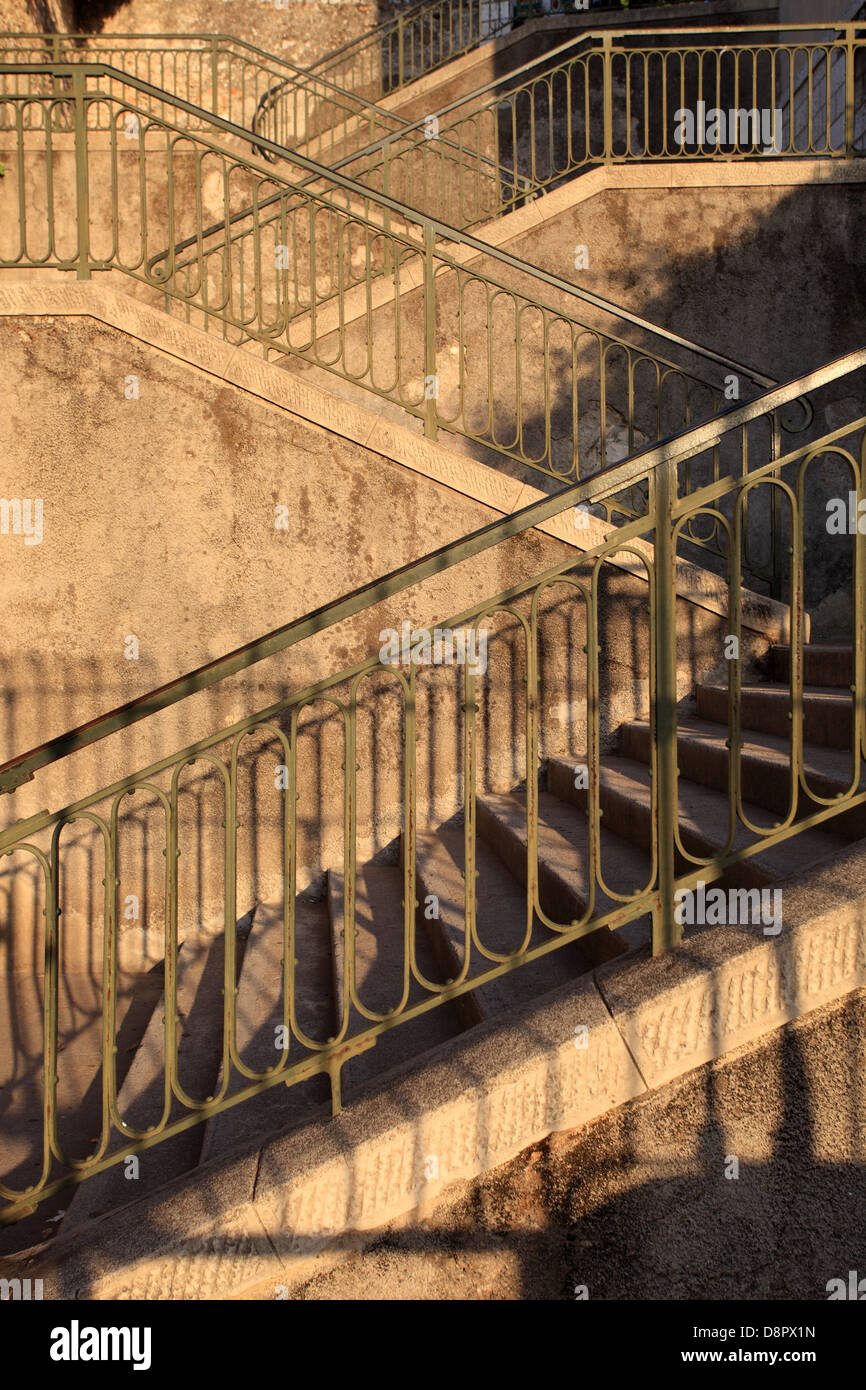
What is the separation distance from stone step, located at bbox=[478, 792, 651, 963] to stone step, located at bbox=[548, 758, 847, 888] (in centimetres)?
10

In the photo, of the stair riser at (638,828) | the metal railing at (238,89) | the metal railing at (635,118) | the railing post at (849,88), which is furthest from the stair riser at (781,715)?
the metal railing at (238,89)

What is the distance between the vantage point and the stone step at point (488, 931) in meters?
3.12

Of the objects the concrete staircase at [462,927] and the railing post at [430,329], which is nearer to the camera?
the concrete staircase at [462,927]

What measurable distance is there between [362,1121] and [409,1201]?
0.71 ft

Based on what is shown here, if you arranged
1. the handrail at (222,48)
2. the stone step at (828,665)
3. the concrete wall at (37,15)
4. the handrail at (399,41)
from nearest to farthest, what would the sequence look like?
the stone step at (828,665)
the handrail at (222,48)
the concrete wall at (37,15)
the handrail at (399,41)

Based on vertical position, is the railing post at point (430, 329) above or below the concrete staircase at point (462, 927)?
above

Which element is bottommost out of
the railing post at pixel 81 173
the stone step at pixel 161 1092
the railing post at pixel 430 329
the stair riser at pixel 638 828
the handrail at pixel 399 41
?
the stone step at pixel 161 1092

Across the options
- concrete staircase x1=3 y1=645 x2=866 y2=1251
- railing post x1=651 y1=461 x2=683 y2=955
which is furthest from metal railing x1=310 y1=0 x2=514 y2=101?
railing post x1=651 y1=461 x2=683 y2=955

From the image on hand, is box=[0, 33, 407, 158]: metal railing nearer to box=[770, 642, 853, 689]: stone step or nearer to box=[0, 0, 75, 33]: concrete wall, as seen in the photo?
box=[0, 0, 75, 33]: concrete wall

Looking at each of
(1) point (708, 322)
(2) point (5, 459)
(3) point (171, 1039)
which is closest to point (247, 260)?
(1) point (708, 322)

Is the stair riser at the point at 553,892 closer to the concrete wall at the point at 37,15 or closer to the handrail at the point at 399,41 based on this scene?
the handrail at the point at 399,41

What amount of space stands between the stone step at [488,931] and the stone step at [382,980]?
13cm

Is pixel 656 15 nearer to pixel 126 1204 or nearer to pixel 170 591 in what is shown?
pixel 170 591

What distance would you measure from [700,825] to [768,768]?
33 cm
